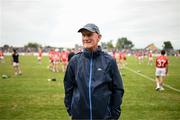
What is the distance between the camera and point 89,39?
3553 mm

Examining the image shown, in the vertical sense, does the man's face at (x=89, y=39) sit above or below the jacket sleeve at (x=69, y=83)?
above

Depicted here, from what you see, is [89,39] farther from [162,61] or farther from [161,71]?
[161,71]

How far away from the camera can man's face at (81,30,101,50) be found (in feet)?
11.5

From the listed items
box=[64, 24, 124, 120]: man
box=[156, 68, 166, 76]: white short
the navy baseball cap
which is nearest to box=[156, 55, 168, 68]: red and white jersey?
box=[156, 68, 166, 76]: white short

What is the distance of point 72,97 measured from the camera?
3.68m

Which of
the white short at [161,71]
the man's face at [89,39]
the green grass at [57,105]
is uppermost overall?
the man's face at [89,39]

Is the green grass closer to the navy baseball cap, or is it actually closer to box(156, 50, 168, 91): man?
box(156, 50, 168, 91): man

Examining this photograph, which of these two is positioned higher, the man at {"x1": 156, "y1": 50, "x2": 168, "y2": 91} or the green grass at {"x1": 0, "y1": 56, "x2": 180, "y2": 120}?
the man at {"x1": 156, "y1": 50, "x2": 168, "y2": 91}

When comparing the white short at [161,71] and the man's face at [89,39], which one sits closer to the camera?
the man's face at [89,39]

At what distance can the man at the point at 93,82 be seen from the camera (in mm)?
3359

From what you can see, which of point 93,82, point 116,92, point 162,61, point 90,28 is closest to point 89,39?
point 90,28

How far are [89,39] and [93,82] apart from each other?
0.62 metres

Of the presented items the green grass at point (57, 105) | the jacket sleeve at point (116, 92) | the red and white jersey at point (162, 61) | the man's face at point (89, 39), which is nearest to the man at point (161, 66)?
the red and white jersey at point (162, 61)

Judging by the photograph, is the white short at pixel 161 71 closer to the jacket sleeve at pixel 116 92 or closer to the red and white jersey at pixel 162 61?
the red and white jersey at pixel 162 61
